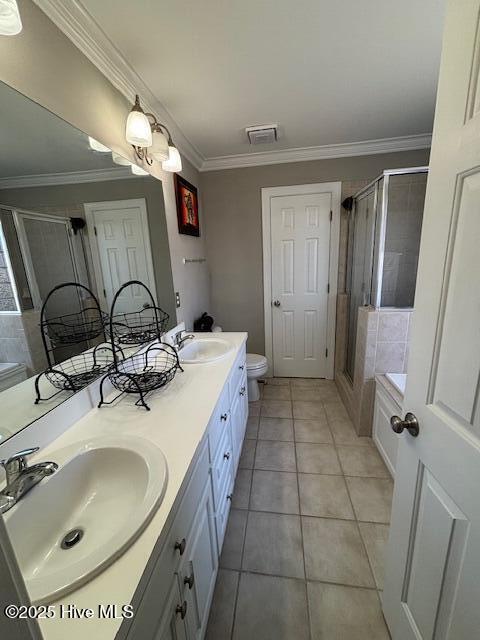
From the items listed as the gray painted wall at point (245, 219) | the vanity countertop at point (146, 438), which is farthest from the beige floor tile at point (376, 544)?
the gray painted wall at point (245, 219)

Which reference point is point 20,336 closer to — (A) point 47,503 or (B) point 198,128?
(A) point 47,503

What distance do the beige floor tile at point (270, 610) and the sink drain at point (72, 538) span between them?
0.81 meters

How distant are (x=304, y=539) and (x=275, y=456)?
1.95ft

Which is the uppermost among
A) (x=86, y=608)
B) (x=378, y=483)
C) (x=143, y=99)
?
(x=143, y=99)

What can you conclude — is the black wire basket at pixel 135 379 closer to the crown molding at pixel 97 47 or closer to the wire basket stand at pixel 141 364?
the wire basket stand at pixel 141 364

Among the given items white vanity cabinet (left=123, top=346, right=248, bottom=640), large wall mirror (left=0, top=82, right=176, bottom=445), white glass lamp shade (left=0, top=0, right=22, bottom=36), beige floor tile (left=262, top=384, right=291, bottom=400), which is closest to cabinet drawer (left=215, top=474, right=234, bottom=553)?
white vanity cabinet (left=123, top=346, right=248, bottom=640)

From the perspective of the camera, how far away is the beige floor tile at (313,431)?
2127 mm

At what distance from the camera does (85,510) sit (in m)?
0.79

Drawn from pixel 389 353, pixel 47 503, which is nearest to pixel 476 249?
pixel 47 503

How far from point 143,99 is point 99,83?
39cm

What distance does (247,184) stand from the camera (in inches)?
108

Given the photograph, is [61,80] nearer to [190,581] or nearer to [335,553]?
[190,581]

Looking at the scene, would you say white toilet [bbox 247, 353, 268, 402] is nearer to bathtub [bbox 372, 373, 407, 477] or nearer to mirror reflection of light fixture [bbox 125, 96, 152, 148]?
bathtub [bbox 372, 373, 407, 477]

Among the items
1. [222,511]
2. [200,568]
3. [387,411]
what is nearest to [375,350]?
[387,411]
